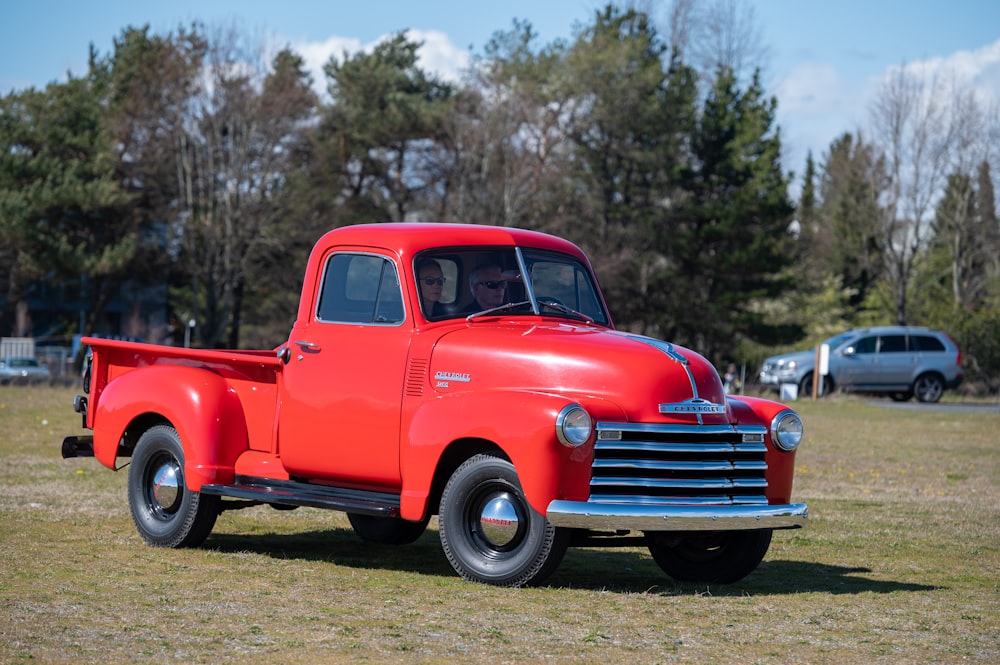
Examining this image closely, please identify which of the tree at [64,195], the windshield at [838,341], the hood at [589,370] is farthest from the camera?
the tree at [64,195]

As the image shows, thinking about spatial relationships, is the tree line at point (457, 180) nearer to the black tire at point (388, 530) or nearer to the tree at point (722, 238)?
the tree at point (722, 238)

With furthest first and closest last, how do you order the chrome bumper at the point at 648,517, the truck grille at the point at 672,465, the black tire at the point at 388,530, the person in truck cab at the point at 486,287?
the black tire at the point at 388,530 < the person in truck cab at the point at 486,287 < the truck grille at the point at 672,465 < the chrome bumper at the point at 648,517

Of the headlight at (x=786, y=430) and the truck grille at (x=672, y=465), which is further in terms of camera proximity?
the headlight at (x=786, y=430)

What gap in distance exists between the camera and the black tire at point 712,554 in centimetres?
857

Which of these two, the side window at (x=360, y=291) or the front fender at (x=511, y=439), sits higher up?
the side window at (x=360, y=291)

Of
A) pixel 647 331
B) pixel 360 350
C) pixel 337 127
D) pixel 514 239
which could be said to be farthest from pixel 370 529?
pixel 337 127

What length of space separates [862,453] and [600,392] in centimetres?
1295

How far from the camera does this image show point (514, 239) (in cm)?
923

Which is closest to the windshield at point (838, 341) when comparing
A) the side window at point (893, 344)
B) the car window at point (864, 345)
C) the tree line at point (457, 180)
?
the car window at point (864, 345)

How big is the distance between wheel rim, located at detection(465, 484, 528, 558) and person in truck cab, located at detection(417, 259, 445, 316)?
4.78ft

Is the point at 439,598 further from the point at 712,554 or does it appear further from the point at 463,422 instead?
the point at 712,554

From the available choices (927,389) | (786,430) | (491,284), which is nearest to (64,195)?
(927,389)

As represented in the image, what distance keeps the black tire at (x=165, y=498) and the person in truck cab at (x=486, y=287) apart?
244 cm

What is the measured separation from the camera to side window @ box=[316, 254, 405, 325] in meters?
8.99
